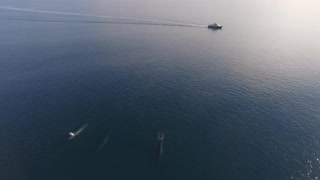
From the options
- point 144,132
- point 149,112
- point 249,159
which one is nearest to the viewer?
point 249,159

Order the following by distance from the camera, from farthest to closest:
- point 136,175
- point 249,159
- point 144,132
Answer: point 144,132
point 249,159
point 136,175

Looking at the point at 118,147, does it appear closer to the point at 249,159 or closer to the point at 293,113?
the point at 249,159

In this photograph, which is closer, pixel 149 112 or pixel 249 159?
pixel 249 159

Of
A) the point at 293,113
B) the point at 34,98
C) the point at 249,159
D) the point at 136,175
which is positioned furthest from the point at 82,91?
the point at 293,113

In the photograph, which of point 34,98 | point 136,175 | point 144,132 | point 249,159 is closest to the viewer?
point 136,175

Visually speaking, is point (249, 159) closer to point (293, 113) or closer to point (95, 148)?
point (293, 113)

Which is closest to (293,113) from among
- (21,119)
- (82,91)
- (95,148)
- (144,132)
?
(144,132)

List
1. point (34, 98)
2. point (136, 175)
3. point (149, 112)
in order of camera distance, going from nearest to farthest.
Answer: point (136, 175)
point (149, 112)
point (34, 98)

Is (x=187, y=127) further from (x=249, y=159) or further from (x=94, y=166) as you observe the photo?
(x=94, y=166)

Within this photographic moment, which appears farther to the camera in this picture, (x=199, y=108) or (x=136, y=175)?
(x=199, y=108)
